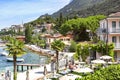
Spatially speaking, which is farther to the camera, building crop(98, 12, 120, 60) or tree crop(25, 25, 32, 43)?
tree crop(25, 25, 32, 43)

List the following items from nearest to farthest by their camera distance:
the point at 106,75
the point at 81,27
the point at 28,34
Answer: the point at 106,75 → the point at 81,27 → the point at 28,34

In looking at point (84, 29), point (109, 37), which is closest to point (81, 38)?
point (84, 29)

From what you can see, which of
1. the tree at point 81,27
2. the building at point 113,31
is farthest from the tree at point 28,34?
the building at point 113,31

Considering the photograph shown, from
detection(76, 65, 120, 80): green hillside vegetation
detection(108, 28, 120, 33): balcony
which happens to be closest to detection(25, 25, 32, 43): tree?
detection(108, 28, 120, 33): balcony

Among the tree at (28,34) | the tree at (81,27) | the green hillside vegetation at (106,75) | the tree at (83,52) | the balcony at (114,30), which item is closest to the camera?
the green hillside vegetation at (106,75)

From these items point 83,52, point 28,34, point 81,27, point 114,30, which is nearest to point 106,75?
point 83,52

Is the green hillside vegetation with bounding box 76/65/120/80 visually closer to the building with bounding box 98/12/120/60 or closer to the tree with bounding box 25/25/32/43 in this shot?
the building with bounding box 98/12/120/60

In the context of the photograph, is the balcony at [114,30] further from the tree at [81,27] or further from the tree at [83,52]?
the tree at [81,27]

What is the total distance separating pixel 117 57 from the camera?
54594 millimetres

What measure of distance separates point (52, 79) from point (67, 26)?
207 feet

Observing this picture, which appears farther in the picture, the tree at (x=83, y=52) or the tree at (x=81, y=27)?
the tree at (x=81, y=27)

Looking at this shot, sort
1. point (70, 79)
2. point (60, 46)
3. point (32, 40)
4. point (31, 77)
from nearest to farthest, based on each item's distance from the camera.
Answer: point (70, 79)
point (31, 77)
point (60, 46)
point (32, 40)

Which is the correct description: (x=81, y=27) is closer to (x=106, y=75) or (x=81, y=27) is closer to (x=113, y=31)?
(x=113, y=31)

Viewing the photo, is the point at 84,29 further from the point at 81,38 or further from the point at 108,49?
the point at 108,49
